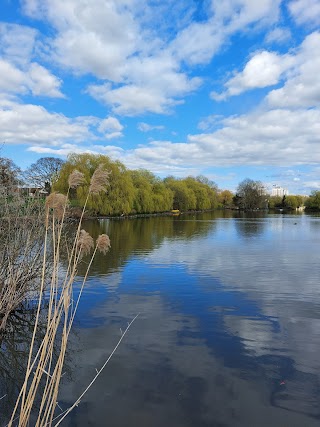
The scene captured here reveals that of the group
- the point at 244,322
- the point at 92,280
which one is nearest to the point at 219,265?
the point at 92,280

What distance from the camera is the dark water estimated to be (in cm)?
604

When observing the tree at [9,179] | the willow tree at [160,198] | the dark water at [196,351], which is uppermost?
the willow tree at [160,198]

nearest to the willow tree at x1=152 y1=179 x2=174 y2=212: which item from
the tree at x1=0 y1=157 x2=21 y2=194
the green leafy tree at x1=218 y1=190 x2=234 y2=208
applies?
the tree at x1=0 y1=157 x2=21 y2=194

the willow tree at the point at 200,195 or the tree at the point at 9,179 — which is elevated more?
the willow tree at the point at 200,195

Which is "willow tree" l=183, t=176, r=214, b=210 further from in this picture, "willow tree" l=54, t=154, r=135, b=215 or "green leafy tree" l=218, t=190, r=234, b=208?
"willow tree" l=54, t=154, r=135, b=215

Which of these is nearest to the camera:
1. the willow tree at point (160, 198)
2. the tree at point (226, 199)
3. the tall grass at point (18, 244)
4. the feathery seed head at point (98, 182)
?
the feathery seed head at point (98, 182)

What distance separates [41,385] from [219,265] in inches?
509

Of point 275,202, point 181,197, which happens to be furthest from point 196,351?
point 275,202

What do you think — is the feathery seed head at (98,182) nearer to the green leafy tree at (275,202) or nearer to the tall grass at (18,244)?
the tall grass at (18,244)

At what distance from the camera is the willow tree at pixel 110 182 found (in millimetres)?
51438

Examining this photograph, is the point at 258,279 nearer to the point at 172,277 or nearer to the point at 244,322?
the point at 172,277

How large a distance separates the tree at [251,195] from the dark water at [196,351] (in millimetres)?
110114

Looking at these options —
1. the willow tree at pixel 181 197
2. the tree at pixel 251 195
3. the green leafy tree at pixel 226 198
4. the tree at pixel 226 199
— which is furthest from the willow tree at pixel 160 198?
the tree at pixel 226 199

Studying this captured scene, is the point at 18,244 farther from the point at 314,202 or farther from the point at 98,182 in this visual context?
the point at 314,202
